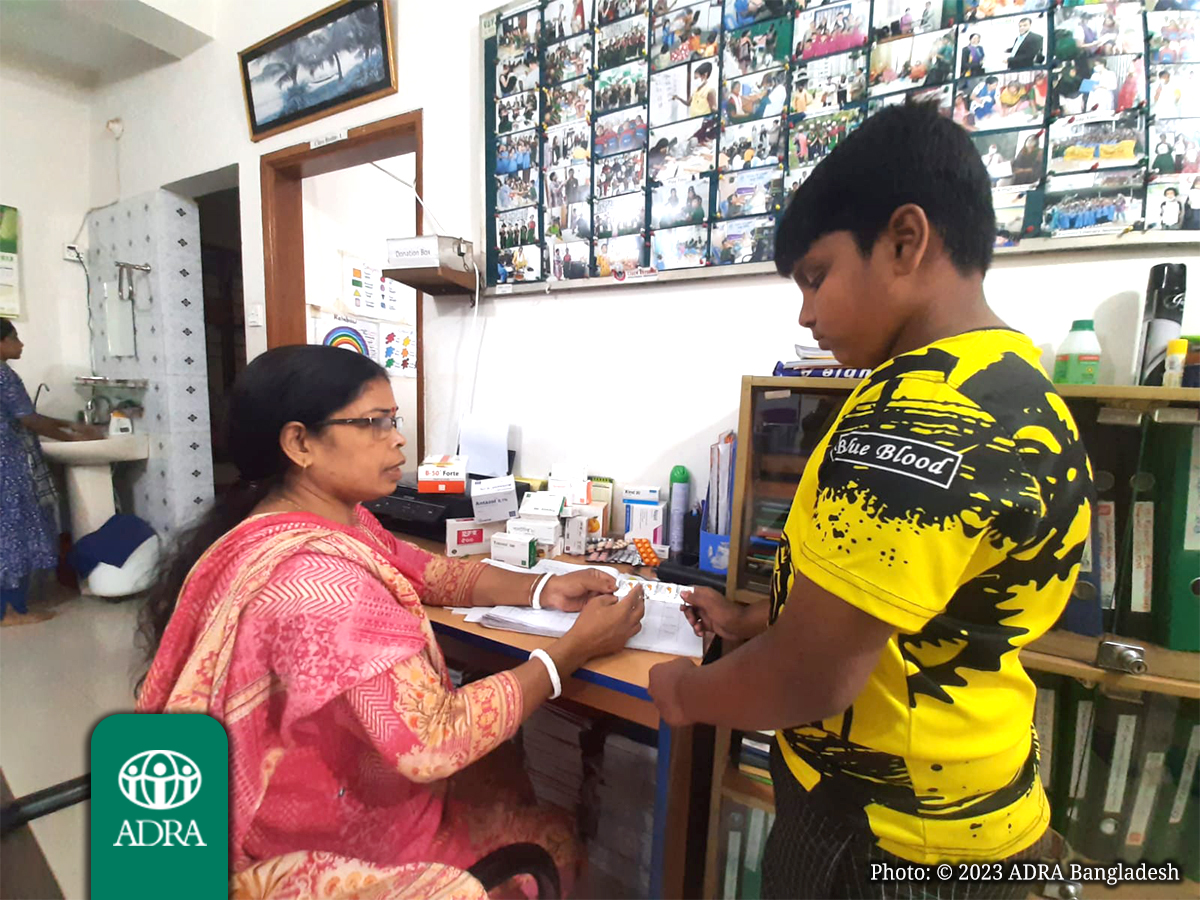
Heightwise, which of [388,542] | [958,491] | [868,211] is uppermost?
[868,211]

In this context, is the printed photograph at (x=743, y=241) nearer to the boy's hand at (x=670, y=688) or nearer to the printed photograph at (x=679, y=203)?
the printed photograph at (x=679, y=203)

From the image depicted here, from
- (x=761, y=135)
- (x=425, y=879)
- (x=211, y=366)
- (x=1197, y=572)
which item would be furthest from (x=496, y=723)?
(x=211, y=366)

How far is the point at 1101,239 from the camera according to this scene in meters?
1.03

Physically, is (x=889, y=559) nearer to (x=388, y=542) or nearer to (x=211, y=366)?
(x=388, y=542)

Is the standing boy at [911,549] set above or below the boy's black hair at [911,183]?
below

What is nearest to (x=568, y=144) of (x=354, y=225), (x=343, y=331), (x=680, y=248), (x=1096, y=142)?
(x=680, y=248)

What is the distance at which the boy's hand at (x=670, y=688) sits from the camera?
2.17 feet

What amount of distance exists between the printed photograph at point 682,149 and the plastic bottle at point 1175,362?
1.03 metres

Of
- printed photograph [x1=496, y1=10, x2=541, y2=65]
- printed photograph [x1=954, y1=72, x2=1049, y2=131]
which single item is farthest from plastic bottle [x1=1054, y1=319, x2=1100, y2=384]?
printed photograph [x1=496, y1=10, x2=541, y2=65]

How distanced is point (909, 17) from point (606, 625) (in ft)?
4.85

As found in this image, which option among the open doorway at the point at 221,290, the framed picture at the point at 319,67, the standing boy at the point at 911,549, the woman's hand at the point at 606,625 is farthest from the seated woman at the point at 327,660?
the open doorway at the point at 221,290

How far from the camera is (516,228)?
1.66m

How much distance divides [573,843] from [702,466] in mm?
930

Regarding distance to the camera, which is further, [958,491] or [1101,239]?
[1101,239]
